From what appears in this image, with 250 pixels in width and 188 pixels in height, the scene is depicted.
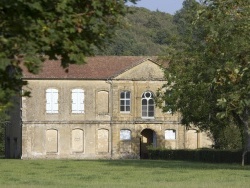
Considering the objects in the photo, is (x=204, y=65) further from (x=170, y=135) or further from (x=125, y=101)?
(x=170, y=135)

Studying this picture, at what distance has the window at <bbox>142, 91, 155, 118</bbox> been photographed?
3381 inches

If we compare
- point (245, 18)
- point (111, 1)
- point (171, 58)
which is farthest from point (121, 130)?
point (111, 1)

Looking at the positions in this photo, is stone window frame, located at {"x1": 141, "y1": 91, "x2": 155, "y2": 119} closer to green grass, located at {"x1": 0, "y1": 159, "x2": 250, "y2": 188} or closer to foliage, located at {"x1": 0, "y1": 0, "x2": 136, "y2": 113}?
green grass, located at {"x1": 0, "y1": 159, "x2": 250, "y2": 188}

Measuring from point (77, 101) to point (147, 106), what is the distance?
20.6ft

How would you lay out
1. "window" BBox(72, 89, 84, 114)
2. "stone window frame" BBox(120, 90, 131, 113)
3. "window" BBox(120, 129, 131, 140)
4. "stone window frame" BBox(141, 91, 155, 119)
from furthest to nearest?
"stone window frame" BBox(141, 91, 155, 119) → "window" BBox(120, 129, 131, 140) → "stone window frame" BBox(120, 90, 131, 113) → "window" BBox(72, 89, 84, 114)

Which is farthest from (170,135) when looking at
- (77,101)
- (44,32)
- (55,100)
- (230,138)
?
(44,32)

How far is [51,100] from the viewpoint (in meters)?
84.1

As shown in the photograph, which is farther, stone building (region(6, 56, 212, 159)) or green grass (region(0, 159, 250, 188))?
stone building (region(6, 56, 212, 159))

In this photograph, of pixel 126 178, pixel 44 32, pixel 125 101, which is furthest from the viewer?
pixel 125 101

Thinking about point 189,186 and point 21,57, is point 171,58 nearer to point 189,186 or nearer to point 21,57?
point 189,186

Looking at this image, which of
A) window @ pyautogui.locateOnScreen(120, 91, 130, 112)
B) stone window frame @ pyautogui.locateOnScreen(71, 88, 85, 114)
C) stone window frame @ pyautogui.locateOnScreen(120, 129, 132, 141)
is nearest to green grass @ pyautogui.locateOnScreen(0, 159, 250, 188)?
stone window frame @ pyautogui.locateOnScreen(71, 88, 85, 114)

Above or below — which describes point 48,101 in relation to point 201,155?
above

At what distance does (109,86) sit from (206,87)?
32.6m

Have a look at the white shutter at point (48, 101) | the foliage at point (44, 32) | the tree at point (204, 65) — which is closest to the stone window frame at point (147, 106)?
the white shutter at point (48, 101)
